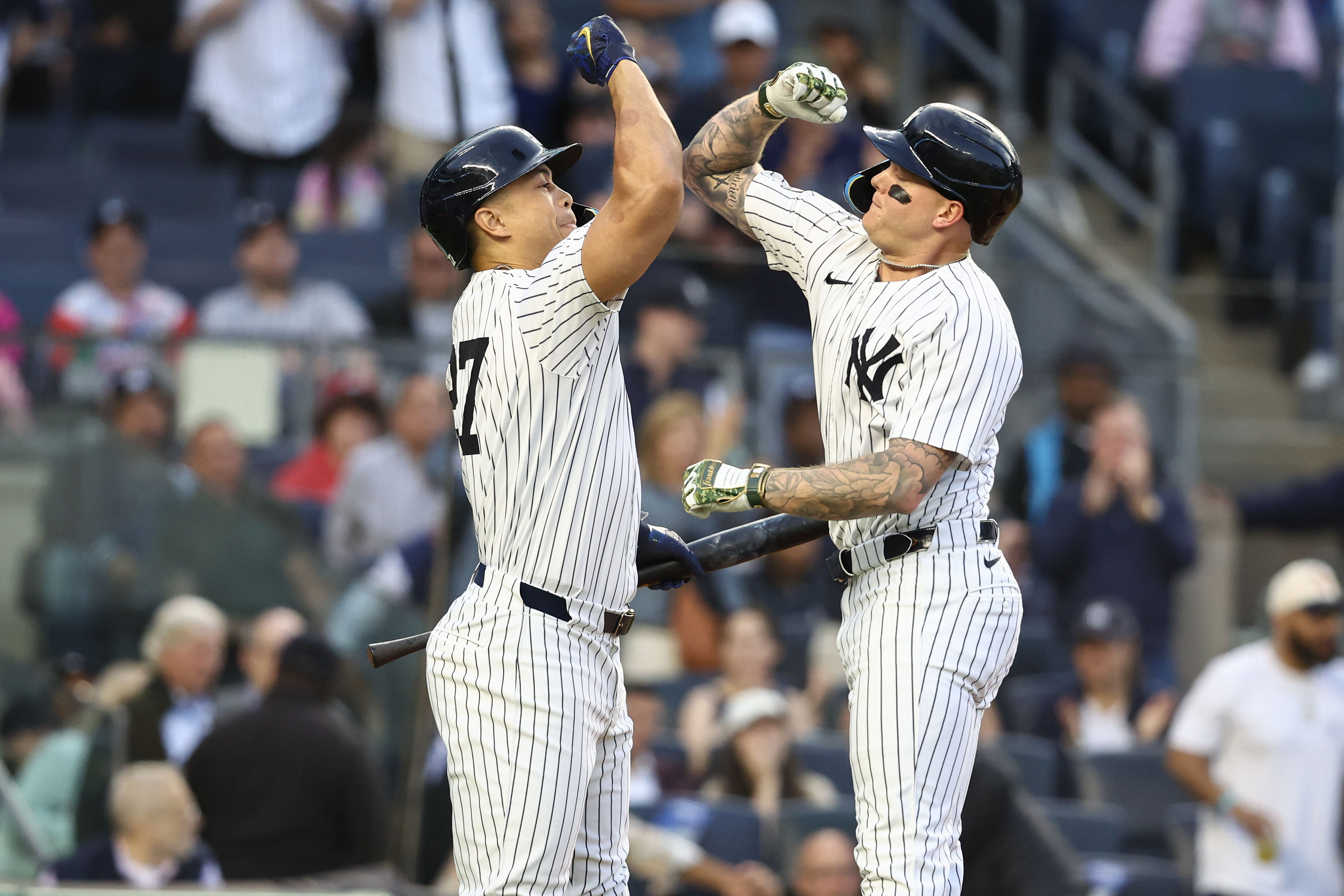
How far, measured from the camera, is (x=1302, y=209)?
10.9 meters

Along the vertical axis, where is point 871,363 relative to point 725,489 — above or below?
above

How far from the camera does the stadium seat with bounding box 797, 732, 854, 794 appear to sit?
7.20 meters

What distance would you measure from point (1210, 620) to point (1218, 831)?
1889 millimetres

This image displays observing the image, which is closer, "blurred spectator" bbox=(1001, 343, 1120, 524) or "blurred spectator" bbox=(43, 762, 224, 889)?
"blurred spectator" bbox=(43, 762, 224, 889)

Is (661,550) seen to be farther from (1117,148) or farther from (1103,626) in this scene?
(1117,148)

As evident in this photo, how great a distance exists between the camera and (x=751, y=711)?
6.98 meters

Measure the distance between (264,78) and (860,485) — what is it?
7.46 meters

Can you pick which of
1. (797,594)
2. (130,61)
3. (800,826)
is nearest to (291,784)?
(800,826)

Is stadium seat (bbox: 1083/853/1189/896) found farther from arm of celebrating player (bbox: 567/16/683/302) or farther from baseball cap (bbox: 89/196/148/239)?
baseball cap (bbox: 89/196/148/239)

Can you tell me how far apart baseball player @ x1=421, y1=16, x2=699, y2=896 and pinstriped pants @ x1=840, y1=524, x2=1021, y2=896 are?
1.75 feet

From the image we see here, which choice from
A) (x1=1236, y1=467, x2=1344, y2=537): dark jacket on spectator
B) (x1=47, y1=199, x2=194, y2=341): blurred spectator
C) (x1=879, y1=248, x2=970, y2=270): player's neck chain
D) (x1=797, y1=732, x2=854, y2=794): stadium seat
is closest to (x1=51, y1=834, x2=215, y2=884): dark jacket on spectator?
(x1=797, y1=732, x2=854, y2=794): stadium seat

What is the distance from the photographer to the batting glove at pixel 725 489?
3.61 m

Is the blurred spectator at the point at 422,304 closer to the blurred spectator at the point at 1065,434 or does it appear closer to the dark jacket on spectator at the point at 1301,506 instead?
the blurred spectator at the point at 1065,434

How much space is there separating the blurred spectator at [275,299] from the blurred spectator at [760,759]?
2.83 m
